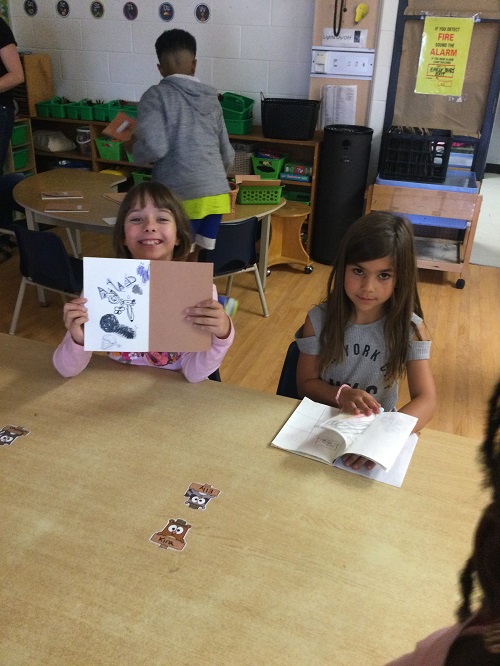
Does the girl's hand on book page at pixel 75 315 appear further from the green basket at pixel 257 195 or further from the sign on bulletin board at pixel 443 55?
the sign on bulletin board at pixel 443 55

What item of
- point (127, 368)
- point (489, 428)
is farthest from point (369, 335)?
point (489, 428)

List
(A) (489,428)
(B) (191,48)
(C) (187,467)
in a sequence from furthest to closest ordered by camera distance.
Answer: (B) (191,48) → (C) (187,467) → (A) (489,428)

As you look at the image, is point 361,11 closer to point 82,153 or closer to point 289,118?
point 289,118

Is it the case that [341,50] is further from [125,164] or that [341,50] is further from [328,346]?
[328,346]

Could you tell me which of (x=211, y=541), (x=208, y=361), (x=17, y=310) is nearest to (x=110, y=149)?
(x=17, y=310)

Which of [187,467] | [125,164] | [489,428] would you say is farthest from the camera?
[125,164]

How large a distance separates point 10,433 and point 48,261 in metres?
1.73

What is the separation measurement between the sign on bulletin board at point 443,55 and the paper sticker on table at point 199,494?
12.5 feet

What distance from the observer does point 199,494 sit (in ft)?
3.22

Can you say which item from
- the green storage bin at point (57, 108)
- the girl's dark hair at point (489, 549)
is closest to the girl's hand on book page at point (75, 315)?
the girl's dark hair at point (489, 549)

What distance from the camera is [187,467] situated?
1047 millimetres

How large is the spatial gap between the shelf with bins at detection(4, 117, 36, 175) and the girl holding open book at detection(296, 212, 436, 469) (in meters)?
3.82

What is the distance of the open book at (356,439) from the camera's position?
1.05m

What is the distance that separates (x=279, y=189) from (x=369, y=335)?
2126 mm
